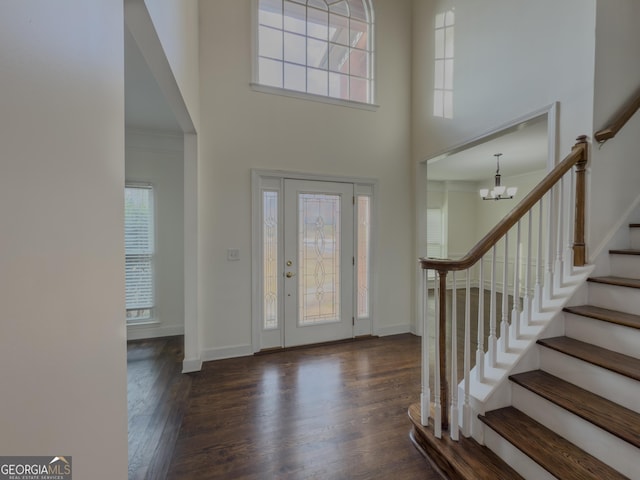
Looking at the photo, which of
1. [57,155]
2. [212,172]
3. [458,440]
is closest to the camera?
[57,155]

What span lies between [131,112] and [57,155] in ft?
10.4

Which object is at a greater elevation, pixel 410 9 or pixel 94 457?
pixel 410 9

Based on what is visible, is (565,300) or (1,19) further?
(565,300)

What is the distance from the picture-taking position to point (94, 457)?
2.76 ft

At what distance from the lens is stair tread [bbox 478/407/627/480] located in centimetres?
123

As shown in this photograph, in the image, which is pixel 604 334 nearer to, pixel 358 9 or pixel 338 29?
pixel 338 29

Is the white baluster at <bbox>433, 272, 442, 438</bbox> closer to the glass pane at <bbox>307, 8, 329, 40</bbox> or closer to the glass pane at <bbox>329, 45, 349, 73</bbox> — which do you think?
the glass pane at <bbox>329, 45, 349, 73</bbox>

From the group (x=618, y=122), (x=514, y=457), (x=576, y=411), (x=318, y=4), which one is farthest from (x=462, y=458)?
(x=318, y=4)

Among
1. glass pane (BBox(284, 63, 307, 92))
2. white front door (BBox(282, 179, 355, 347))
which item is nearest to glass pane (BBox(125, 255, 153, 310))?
white front door (BBox(282, 179, 355, 347))

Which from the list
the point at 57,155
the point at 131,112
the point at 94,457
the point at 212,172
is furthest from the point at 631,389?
the point at 131,112

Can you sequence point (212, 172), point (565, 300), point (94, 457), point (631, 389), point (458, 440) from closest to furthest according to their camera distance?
point (94, 457), point (631, 389), point (458, 440), point (565, 300), point (212, 172)

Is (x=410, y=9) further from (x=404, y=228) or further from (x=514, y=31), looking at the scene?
(x=404, y=228)

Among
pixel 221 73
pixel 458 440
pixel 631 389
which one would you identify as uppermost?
pixel 221 73

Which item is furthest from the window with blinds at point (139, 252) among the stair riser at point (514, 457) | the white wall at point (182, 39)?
the stair riser at point (514, 457)
